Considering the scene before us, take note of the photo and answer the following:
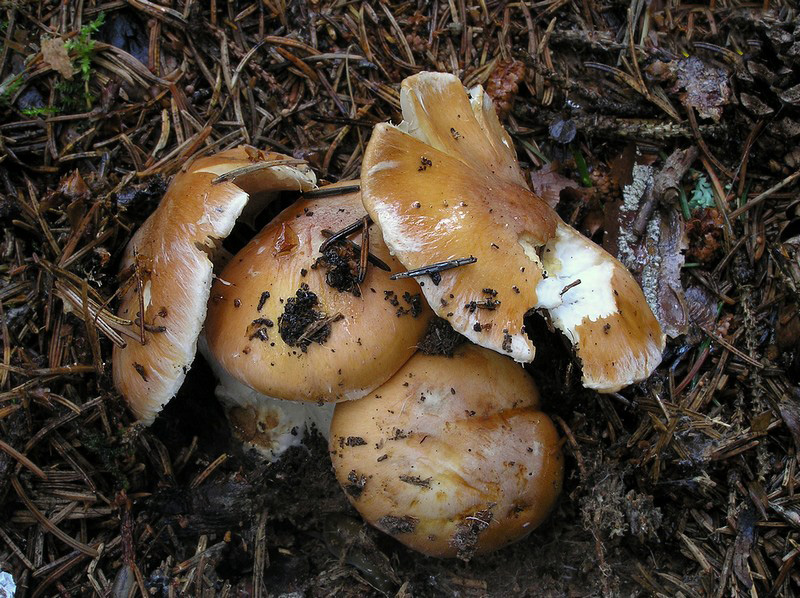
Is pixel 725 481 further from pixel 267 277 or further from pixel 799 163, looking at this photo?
pixel 267 277

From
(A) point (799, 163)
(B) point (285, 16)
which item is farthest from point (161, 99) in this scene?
(A) point (799, 163)

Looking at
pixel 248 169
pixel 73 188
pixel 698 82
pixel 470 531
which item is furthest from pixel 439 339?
pixel 698 82

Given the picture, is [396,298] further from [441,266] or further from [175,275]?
[175,275]

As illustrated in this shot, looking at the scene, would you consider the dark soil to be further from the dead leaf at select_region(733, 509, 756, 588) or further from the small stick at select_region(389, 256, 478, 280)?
the small stick at select_region(389, 256, 478, 280)

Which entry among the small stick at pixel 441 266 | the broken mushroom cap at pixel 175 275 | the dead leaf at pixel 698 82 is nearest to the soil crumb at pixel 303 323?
the broken mushroom cap at pixel 175 275

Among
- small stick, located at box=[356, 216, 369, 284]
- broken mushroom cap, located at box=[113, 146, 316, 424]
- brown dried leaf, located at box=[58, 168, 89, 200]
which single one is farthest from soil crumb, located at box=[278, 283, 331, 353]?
brown dried leaf, located at box=[58, 168, 89, 200]
